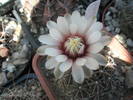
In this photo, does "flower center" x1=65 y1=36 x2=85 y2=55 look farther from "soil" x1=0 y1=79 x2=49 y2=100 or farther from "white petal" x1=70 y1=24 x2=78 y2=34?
"soil" x1=0 y1=79 x2=49 y2=100

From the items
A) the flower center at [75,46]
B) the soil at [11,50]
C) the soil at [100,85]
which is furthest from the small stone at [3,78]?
the flower center at [75,46]

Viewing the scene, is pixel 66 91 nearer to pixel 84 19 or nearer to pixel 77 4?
pixel 84 19

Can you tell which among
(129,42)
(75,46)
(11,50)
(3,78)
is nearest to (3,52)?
(11,50)

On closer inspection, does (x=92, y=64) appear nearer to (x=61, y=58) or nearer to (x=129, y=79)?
(x=61, y=58)

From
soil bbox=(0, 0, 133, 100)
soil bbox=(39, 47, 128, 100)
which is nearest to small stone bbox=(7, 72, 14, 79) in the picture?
soil bbox=(0, 0, 133, 100)

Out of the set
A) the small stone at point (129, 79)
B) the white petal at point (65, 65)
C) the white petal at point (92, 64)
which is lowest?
the small stone at point (129, 79)

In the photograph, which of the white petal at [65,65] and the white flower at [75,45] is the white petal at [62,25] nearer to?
the white flower at [75,45]

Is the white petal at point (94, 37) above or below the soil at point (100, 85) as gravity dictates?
above

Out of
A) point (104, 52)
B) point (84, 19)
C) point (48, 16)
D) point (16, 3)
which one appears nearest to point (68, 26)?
point (84, 19)
